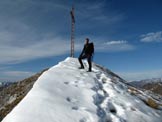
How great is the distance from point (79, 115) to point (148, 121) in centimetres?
392

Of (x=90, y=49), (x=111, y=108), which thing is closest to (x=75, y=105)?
(x=111, y=108)

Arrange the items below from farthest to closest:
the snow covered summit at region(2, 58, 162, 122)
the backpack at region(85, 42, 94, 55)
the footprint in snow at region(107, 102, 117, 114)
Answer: the backpack at region(85, 42, 94, 55) < the footprint in snow at region(107, 102, 117, 114) < the snow covered summit at region(2, 58, 162, 122)

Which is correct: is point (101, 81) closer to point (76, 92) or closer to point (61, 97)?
point (76, 92)

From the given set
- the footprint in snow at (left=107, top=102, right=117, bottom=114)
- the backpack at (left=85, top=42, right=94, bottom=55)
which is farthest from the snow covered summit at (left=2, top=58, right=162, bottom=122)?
the backpack at (left=85, top=42, right=94, bottom=55)

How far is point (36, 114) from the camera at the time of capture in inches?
328

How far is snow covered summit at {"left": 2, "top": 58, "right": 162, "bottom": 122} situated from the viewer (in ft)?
28.1

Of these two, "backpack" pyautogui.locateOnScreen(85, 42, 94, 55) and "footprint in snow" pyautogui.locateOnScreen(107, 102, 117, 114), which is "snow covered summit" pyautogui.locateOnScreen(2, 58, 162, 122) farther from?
"backpack" pyautogui.locateOnScreen(85, 42, 94, 55)

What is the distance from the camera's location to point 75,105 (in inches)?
407

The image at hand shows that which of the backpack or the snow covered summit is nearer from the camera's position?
the snow covered summit

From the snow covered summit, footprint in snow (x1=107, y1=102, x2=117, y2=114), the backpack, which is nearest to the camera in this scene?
the snow covered summit

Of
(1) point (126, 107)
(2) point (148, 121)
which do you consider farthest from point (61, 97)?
(2) point (148, 121)

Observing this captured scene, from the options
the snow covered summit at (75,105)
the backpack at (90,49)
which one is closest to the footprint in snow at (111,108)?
the snow covered summit at (75,105)

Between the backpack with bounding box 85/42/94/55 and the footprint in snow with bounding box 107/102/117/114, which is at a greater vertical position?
the backpack with bounding box 85/42/94/55

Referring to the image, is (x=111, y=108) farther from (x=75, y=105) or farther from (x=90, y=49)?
(x=90, y=49)
